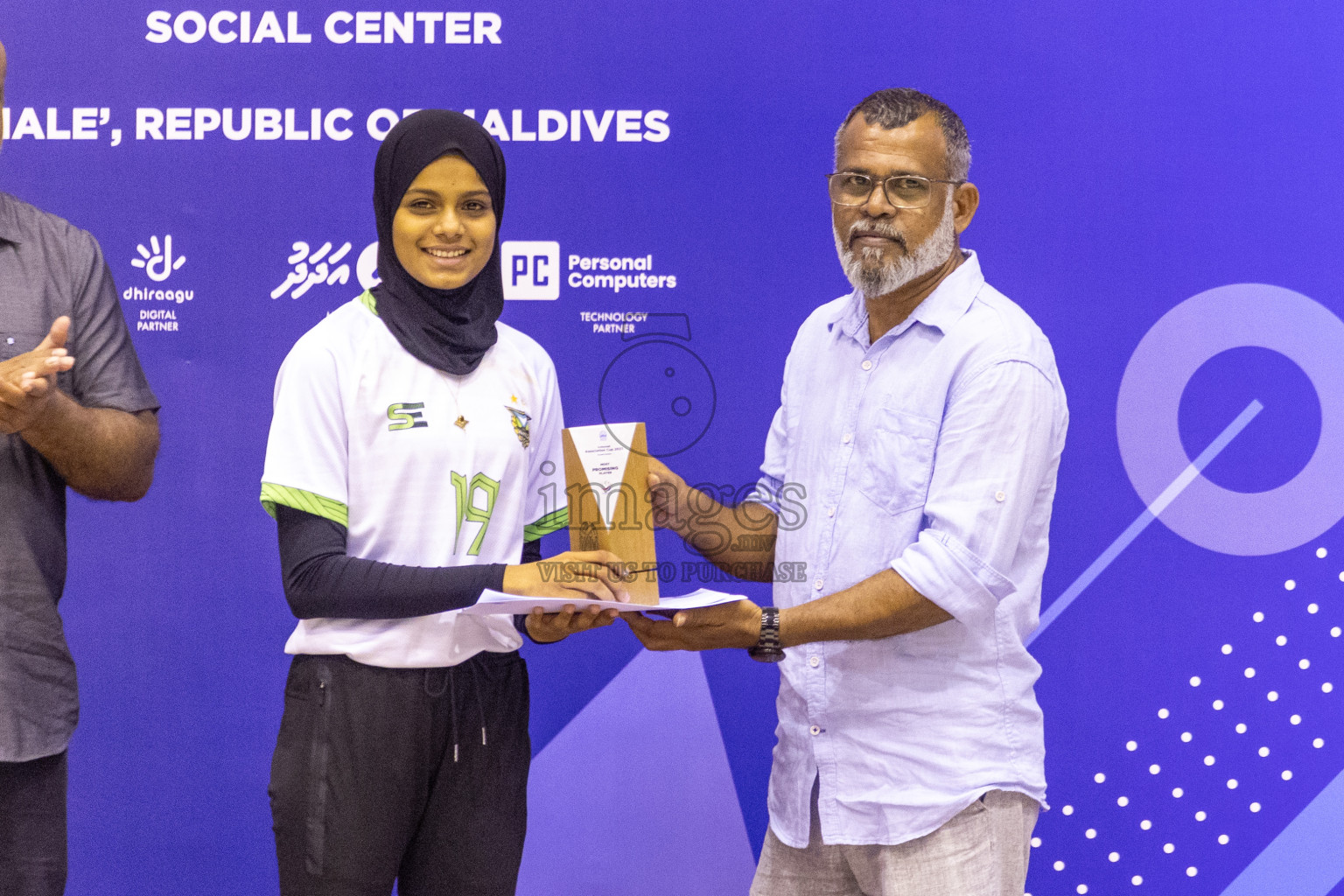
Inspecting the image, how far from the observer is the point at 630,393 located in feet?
10.2

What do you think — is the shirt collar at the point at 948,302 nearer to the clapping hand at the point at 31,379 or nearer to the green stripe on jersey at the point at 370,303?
the green stripe on jersey at the point at 370,303

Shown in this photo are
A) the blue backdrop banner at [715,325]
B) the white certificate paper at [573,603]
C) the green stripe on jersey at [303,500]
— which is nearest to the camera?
the white certificate paper at [573,603]

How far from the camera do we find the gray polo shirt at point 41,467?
6.66 ft

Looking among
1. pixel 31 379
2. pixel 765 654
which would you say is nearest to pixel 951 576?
pixel 765 654

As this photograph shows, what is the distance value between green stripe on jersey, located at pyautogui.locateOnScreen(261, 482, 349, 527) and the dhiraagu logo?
159mm

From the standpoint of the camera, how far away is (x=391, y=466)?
1919mm

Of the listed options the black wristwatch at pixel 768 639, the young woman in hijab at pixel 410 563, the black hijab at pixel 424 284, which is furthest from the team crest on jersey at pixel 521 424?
the black wristwatch at pixel 768 639

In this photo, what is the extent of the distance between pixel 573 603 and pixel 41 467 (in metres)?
0.99

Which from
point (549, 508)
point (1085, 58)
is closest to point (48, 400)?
point (549, 508)

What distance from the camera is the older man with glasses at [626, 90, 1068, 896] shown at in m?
1.95

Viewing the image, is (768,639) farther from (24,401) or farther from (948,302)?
(24,401)

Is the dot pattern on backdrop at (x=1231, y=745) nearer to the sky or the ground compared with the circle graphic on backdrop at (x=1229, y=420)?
nearer to the ground

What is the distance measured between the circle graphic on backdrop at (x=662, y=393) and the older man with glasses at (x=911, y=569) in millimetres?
947

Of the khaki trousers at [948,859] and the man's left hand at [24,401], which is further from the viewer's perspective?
the khaki trousers at [948,859]
